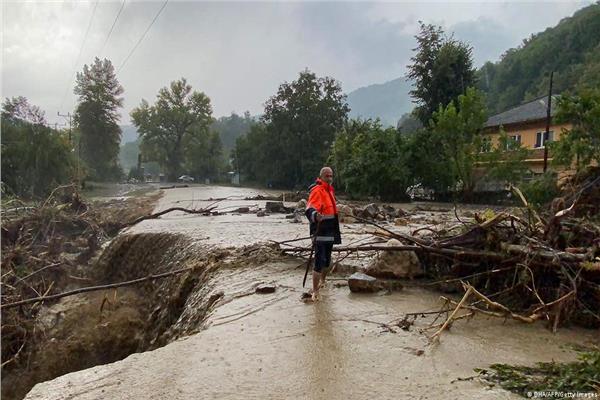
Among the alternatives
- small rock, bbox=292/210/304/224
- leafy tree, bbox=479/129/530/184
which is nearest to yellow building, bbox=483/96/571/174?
leafy tree, bbox=479/129/530/184

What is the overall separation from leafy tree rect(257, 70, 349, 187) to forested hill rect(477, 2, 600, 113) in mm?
17638

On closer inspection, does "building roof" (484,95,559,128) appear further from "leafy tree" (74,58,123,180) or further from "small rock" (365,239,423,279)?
"leafy tree" (74,58,123,180)

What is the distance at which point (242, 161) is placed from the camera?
68562mm

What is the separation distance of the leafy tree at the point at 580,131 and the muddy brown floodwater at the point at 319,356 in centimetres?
1504

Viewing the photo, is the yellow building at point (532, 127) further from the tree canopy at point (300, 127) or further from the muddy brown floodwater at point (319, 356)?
the muddy brown floodwater at point (319, 356)

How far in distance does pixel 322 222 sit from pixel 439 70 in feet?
107

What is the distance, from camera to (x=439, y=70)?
3656 cm

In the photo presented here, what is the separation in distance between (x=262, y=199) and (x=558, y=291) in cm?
2471

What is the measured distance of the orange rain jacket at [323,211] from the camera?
7.13 m

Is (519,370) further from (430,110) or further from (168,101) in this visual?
(168,101)

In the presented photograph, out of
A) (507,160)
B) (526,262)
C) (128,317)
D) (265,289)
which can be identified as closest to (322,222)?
(265,289)

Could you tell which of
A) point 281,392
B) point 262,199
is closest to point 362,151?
point 262,199

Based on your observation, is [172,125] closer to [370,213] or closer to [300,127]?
[300,127]

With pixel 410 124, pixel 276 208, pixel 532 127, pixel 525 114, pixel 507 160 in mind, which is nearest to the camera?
pixel 276 208
